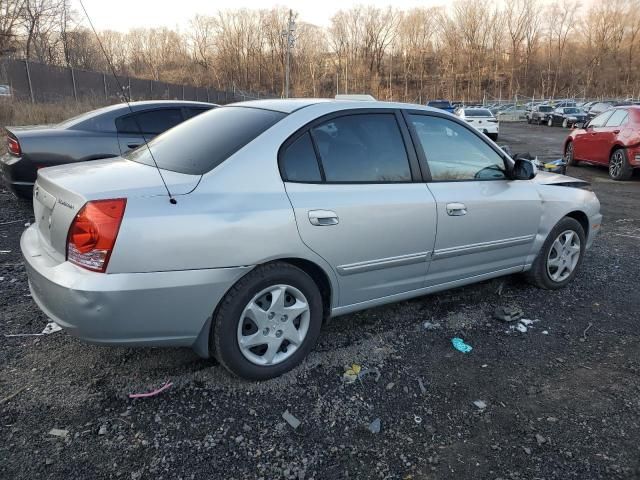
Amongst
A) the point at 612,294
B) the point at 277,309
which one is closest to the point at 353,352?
the point at 277,309

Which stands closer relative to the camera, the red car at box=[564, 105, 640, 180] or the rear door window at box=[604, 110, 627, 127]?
the red car at box=[564, 105, 640, 180]

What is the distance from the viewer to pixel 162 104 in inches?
264

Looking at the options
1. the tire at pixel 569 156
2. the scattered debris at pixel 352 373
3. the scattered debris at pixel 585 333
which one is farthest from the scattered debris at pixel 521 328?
the tire at pixel 569 156

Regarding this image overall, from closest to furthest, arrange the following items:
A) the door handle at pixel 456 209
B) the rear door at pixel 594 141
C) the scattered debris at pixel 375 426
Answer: the scattered debris at pixel 375 426, the door handle at pixel 456 209, the rear door at pixel 594 141

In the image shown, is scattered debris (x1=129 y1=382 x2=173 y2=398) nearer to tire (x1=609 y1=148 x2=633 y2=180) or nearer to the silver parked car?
the silver parked car

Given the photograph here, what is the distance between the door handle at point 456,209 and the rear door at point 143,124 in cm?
437

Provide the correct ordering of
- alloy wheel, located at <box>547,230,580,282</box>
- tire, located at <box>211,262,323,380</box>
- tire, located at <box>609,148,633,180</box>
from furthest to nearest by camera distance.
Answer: tire, located at <box>609,148,633,180</box> → alloy wheel, located at <box>547,230,580,282</box> → tire, located at <box>211,262,323,380</box>

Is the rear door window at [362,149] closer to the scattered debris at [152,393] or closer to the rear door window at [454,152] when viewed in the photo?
the rear door window at [454,152]

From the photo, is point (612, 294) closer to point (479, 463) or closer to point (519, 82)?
point (479, 463)

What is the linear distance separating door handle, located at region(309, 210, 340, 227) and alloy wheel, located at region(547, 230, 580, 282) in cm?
247

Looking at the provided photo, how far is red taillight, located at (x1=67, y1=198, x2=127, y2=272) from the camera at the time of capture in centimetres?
232

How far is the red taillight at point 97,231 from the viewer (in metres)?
2.32

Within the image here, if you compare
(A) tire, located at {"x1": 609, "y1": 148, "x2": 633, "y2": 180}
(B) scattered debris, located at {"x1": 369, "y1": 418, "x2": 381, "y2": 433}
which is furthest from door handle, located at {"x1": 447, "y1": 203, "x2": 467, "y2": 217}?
(A) tire, located at {"x1": 609, "y1": 148, "x2": 633, "y2": 180}

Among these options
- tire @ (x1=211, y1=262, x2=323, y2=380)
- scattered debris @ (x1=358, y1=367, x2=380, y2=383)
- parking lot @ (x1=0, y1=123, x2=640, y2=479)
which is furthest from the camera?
scattered debris @ (x1=358, y1=367, x2=380, y2=383)
